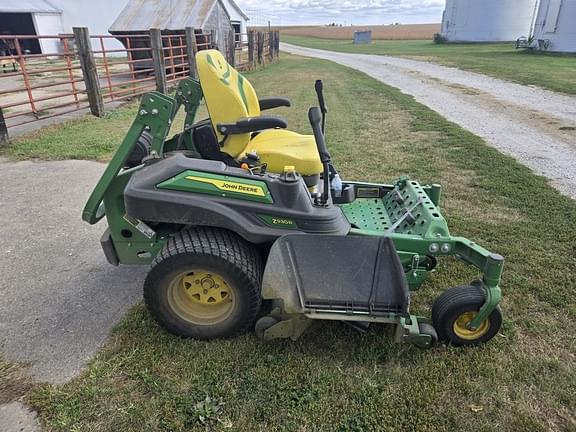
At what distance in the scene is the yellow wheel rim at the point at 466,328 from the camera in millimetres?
2393

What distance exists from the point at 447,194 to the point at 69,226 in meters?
3.72

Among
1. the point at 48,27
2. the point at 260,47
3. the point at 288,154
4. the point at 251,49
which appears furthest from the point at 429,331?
the point at 48,27

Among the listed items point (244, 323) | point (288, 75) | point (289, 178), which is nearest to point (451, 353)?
point (244, 323)

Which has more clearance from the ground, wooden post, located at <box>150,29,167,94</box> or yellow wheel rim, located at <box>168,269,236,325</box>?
wooden post, located at <box>150,29,167,94</box>

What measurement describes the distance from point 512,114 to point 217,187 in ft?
27.7

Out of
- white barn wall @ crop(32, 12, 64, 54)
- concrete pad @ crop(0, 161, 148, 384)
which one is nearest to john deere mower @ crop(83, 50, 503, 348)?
concrete pad @ crop(0, 161, 148, 384)

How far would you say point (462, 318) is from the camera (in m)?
2.40

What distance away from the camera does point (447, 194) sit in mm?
4641

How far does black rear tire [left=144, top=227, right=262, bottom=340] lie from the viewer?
2.30 metres

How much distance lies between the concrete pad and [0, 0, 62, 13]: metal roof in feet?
72.5

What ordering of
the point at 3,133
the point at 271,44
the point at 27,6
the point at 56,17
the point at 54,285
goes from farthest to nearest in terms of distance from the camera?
the point at 56,17, the point at 271,44, the point at 27,6, the point at 3,133, the point at 54,285

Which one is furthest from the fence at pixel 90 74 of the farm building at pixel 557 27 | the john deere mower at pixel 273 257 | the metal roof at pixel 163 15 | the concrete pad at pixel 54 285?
the farm building at pixel 557 27

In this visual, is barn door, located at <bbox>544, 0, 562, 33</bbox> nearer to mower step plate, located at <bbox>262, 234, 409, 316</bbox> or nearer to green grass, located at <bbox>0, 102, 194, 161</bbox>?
green grass, located at <bbox>0, 102, 194, 161</bbox>

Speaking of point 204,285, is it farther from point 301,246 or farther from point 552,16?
point 552,16
